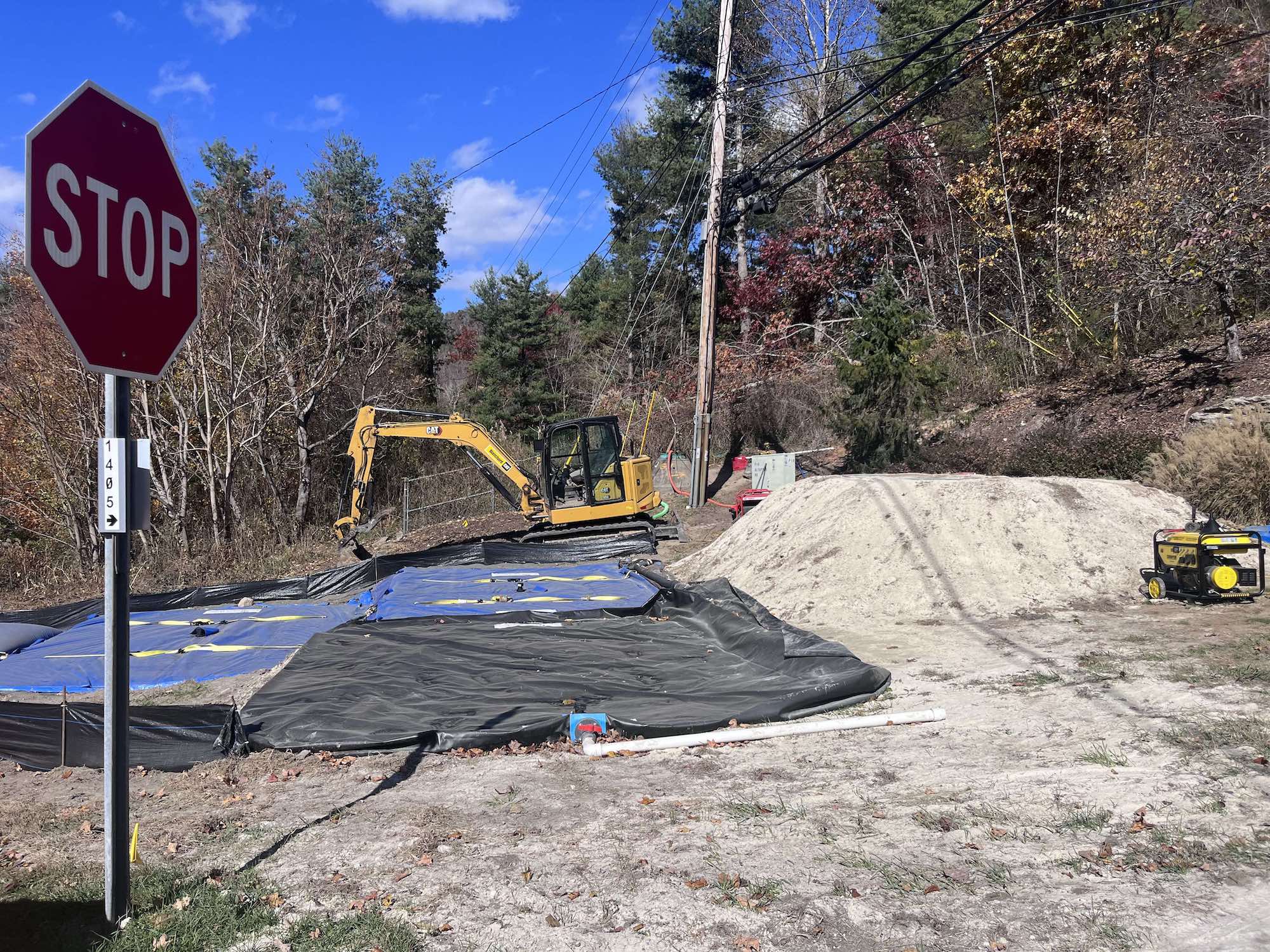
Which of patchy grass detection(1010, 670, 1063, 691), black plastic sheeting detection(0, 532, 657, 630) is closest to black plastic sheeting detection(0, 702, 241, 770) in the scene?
patchy grass detection(1010, 670, 1063, 691)

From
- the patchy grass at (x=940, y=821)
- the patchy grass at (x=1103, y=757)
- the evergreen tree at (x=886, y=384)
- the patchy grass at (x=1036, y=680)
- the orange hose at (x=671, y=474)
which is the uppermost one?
the evergreen tree at (x=886, y=384)

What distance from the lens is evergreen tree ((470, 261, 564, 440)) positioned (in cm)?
3525

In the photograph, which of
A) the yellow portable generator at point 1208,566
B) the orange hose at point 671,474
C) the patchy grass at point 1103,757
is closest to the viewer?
the patchy grass at point 1103,757

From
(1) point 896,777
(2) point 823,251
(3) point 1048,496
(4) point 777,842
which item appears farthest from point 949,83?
(2) point 823,251

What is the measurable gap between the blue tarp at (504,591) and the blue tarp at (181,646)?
79cm

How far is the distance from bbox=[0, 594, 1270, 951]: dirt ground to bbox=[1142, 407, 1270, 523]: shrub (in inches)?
244

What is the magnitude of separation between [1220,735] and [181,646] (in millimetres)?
9587

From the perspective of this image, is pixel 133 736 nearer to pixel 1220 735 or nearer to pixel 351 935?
pixel 351 935

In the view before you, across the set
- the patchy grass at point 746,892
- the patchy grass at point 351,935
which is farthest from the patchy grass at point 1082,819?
the patchy grass at point 351,935

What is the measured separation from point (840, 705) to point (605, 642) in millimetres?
3041

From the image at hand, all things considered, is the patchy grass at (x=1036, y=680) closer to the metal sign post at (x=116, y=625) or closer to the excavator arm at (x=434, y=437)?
the metal sign post at (x=116, y=625)

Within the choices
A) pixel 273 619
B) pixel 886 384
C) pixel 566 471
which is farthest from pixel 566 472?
pixel 273 619

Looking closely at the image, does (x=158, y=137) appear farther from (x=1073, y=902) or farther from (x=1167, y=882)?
(x=1167, y=882)

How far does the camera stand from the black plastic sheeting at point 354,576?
1281 cm
